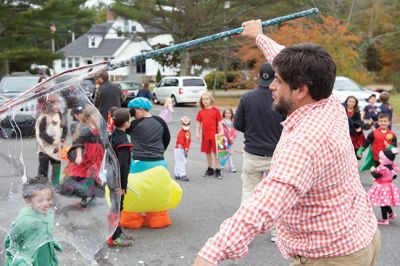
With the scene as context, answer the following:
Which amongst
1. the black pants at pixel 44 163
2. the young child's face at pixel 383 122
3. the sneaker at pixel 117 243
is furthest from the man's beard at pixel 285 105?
the young child's face at pixel 383 122

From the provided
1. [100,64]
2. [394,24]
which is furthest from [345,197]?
[394,24]

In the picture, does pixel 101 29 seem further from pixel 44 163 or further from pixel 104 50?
pixel 44 163

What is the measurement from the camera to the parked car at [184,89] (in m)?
26.4

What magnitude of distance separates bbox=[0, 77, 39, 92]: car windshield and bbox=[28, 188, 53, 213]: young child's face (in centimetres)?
1278

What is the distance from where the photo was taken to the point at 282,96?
2.30 meters

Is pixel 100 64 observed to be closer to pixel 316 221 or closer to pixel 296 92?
pixel 296 92

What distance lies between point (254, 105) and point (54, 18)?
97.1 feet

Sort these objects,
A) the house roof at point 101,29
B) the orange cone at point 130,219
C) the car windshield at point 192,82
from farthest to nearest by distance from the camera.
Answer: the house roof at point 101,29, the car windshield at point 192,82, the orange cone at point 130,219

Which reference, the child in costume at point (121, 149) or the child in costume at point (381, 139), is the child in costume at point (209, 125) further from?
the child in costume at point (121, 149)

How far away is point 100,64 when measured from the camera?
3422mm

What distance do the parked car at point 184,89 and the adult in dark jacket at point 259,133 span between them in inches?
799

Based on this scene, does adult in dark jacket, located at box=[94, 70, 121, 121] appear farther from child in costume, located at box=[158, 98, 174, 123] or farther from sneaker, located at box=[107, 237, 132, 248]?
child in costume, located at box=[158, 98, 174, 123]

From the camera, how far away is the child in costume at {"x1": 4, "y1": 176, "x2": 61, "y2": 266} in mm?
3604

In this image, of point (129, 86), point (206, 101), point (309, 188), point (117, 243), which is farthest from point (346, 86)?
point (309, 188)
